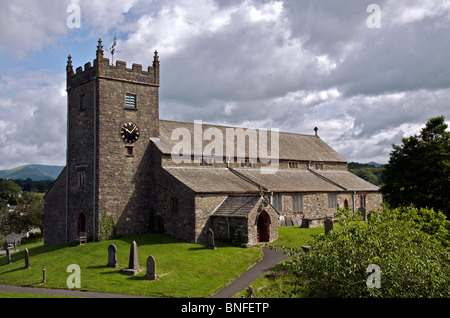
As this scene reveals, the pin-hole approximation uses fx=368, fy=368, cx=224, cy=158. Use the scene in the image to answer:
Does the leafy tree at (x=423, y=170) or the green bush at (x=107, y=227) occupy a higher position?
the leafy tree at (x=423, y=170)

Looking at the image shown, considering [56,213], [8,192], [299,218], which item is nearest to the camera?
[56,213]

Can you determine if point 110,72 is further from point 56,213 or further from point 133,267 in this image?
point 133,267

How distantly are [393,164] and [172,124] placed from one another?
22485 millimetres

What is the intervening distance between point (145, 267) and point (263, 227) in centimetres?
1093

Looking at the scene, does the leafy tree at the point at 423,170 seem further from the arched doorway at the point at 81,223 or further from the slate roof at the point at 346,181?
the arched doorway at the point at 81,223

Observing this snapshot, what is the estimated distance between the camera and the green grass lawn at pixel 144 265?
819 inches

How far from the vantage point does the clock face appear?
33750mm

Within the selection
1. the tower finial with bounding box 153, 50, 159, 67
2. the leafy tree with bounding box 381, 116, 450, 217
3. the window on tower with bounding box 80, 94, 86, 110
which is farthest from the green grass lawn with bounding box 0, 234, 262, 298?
the tower finial with bounding box 153, 50, 159, 67

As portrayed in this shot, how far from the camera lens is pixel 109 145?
108 ft

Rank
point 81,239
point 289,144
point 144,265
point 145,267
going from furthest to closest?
1. point 289,144
2. point 81,239
3. point 144,265
4. point 145,267

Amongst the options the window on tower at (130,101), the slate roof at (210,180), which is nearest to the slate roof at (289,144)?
the slate roof at (210,180)

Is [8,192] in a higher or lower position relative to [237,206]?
lower

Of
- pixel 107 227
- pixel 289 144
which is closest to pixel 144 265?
pixel 107 227
